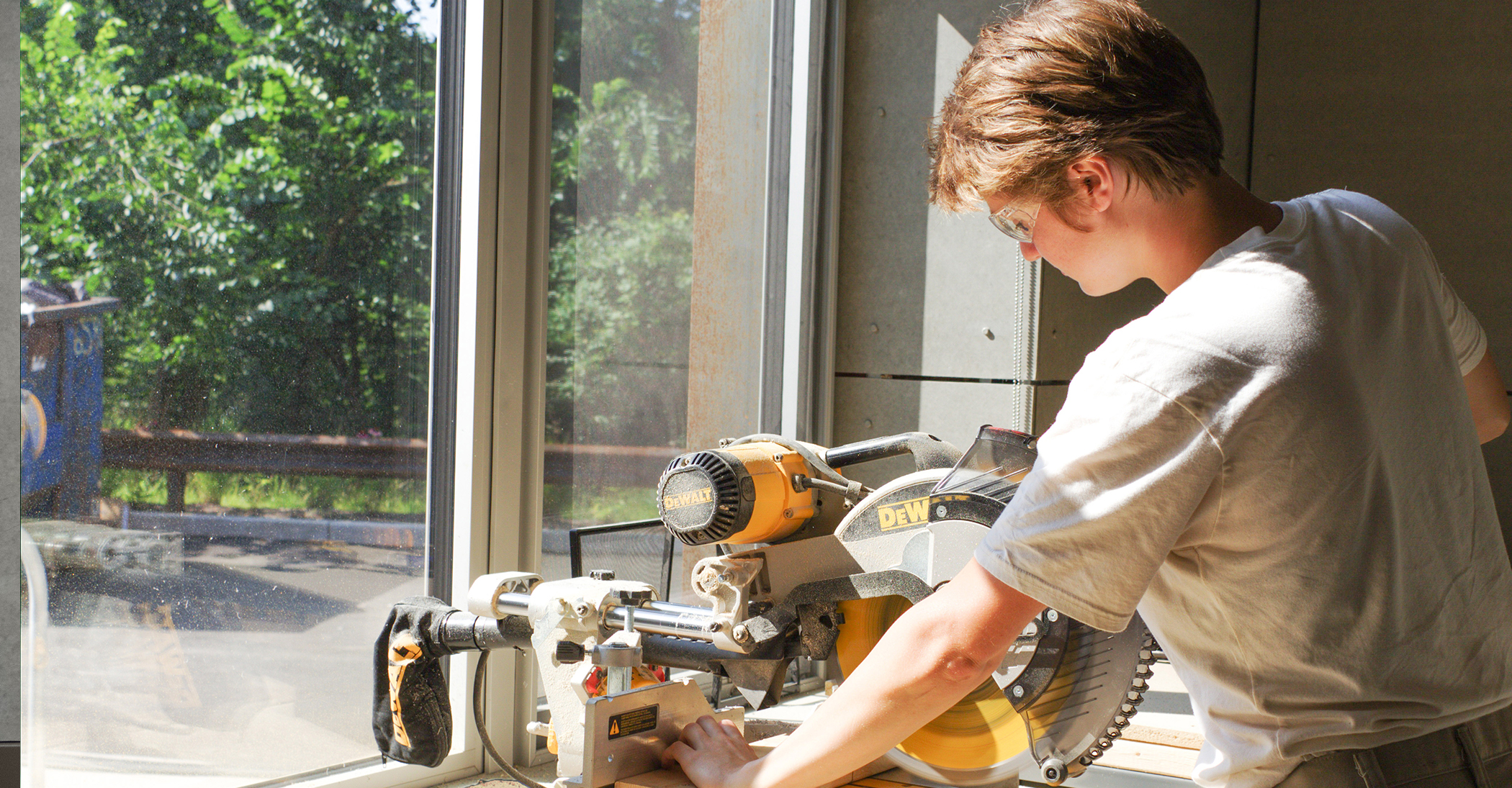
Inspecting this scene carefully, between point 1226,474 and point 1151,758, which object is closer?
→ point 1226,474

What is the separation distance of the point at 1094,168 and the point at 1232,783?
55cm

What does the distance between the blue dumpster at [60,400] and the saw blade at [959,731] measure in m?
1.31

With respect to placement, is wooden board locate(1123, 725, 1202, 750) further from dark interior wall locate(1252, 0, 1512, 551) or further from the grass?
dark interior wall locate(1252, 0, 1512, 551)

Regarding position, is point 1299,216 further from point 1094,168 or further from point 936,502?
point 936,502

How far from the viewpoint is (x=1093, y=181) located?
2.95ft

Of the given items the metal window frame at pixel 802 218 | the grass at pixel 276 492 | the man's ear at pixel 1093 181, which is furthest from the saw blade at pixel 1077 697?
the metal window frame at pixel 802 218

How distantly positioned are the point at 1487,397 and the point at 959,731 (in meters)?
0.82

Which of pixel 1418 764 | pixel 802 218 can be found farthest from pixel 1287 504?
pixel 802 218

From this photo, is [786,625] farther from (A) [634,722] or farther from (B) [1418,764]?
(B) [1418,764]

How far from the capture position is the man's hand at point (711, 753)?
3.61ft

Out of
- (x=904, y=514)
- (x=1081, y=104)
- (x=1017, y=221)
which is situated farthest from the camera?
(x=904, y=514)

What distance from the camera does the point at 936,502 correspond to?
135cm

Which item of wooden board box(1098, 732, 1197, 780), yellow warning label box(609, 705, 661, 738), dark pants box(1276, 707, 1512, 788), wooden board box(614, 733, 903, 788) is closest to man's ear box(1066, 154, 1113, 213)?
dark pants box(1276, 707, 1512, 788)

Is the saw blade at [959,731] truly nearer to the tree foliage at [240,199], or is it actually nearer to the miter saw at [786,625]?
the miter saw at [786,625]
